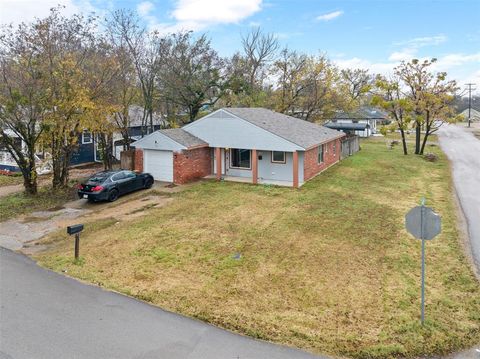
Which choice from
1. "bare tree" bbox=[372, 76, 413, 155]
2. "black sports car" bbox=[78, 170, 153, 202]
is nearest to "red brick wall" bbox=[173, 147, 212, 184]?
"black sports car" bbox=[78, 170, 153, 202]

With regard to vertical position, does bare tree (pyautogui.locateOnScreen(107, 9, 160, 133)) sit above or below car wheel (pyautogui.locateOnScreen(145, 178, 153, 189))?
above

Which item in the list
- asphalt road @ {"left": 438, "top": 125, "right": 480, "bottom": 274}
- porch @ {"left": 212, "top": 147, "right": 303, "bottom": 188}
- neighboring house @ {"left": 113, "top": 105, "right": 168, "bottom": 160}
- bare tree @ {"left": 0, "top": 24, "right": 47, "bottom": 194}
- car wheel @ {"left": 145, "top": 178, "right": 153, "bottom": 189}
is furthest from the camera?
neighboring house @ {"left": 113, "top": 105, "right": 168, "bottom": 160}

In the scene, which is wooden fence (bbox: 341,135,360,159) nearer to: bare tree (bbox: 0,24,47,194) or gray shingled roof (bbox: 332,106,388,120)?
gray shingled roof (bbox: 332,106,388,120)

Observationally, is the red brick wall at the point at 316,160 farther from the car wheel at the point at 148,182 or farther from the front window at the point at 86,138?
the front window at the point at 86,138

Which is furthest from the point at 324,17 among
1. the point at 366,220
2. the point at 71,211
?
the point at 71,211

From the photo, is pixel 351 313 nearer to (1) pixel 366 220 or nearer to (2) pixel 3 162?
(1) pixel 366 220

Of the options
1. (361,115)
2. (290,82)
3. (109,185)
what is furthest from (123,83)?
(361,115)

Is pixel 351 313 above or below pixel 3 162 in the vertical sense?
below
